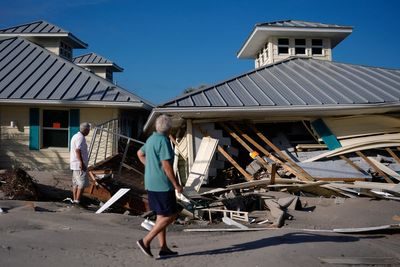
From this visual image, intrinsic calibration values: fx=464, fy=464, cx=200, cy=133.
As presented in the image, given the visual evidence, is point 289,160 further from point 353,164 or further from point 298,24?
point 298,24

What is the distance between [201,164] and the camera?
39.2ft

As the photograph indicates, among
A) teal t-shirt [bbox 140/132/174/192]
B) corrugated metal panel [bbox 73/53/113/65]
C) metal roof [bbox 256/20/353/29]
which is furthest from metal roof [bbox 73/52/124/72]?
teal t-shirt [bbox 140/132/174/192]

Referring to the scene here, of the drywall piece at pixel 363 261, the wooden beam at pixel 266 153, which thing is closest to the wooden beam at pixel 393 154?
the wooden beam at pixel 266 153

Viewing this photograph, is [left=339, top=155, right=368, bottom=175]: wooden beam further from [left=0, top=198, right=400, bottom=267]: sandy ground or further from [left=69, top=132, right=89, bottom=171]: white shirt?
[left=69, top=132, right=89, bottom=171]: white shirt

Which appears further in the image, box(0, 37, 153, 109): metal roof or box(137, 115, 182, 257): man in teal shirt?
box(0, 37, 153, 109): metal roof

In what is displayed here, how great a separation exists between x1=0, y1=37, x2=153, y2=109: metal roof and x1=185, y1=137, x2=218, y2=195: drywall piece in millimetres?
2283

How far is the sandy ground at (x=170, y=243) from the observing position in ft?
16.4

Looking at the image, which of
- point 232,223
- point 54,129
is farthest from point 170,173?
point 54,129

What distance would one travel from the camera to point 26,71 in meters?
14.8

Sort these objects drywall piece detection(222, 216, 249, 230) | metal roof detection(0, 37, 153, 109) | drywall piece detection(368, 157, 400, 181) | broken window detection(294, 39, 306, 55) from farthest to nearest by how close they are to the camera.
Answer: broken window detection(294, 39, 306, 55) < metal roof detection(0, 37, 153, 109) < drywall piece detection(368, 157, 400, 181) < drywall piece detection(222, 216, 249, 230)

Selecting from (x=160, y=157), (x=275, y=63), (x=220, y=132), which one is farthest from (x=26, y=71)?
(x=160, y=157)

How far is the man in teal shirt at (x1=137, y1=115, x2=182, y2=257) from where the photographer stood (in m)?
5.11

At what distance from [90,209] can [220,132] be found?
15.9ft

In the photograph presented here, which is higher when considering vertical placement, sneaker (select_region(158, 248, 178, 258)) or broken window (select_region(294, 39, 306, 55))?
broken window (select_region(294, 39, 306, 55))
